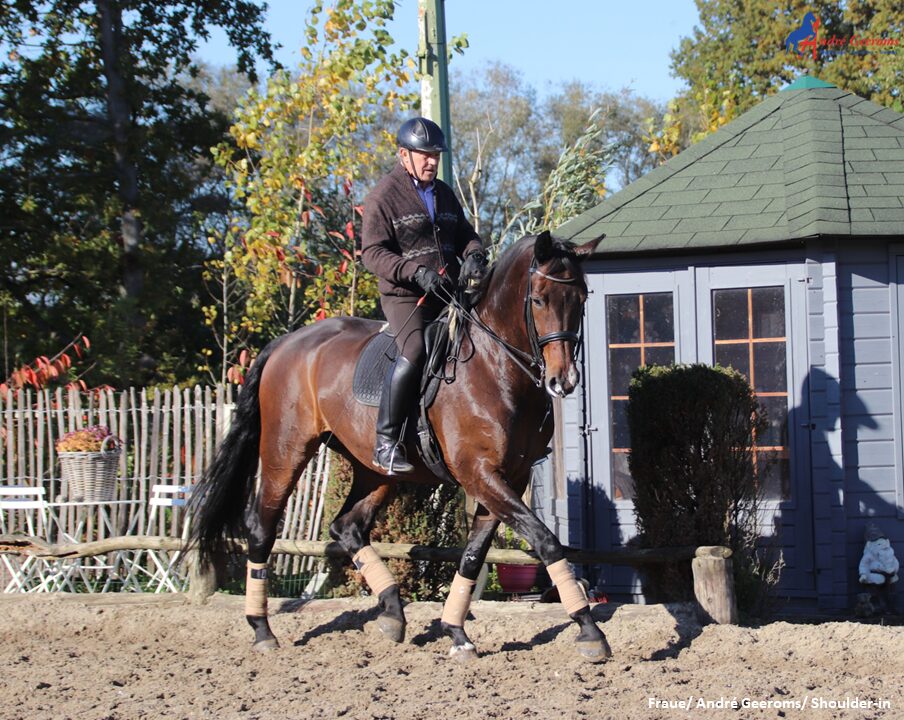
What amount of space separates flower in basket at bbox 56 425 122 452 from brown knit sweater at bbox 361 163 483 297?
4.13 meters

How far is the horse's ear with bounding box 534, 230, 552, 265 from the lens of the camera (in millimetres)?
5469

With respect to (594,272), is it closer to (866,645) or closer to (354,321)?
(354,321)

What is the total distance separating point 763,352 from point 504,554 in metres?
3.39

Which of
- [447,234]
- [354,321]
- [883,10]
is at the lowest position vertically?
[354,321]

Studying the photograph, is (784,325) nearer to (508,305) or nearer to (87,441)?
(508,305)

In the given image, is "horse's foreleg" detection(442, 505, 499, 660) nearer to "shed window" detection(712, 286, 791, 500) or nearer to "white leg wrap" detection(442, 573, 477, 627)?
"white leg wrap" detection(442, 573, 477, 627)

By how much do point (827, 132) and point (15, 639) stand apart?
8150mm

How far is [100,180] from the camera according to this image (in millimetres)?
18484

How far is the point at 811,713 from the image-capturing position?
182 inches

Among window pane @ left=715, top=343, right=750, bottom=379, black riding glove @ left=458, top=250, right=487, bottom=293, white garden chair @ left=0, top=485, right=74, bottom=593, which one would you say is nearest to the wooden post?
black riding glove @ left=458, top=250, right=487, bottom=293

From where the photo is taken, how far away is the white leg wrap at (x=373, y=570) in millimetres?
6715

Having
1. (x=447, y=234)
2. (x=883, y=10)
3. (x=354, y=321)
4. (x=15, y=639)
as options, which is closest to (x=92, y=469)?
(x=15, y=639)

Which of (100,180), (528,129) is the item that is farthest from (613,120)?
(100,180)

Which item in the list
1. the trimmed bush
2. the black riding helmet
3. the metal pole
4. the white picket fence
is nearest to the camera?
the black riding helmet
